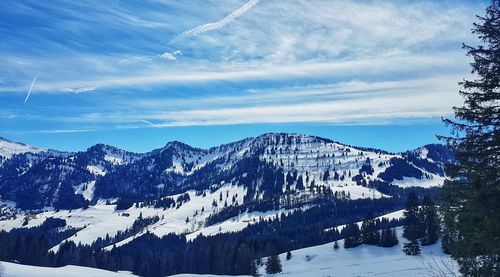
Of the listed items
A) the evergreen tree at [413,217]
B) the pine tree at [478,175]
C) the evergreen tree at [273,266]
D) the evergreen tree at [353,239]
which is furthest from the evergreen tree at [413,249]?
the pine tree at [478,175]

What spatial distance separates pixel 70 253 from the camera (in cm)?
15450

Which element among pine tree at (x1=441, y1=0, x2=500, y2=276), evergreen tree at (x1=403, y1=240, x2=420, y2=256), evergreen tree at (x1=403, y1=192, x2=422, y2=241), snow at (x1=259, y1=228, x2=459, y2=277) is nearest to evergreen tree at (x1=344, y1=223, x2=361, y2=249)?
snow at (x1=259, y1=228, x2=459, y2=277)

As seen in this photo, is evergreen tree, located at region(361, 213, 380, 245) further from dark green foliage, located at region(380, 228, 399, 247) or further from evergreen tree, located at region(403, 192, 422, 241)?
evergreen tree, located at region(403, 192, 422, 241)

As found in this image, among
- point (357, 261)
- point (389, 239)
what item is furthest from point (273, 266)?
point (389, 239)

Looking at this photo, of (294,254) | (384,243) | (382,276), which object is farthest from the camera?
(294,254)

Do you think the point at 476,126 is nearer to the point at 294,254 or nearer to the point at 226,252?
the point at 226,252

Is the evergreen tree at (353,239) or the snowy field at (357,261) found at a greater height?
the evergreen tree at (353,239)

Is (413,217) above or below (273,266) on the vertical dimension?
above

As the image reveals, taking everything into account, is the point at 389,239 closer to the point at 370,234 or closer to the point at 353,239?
the point at 370,234

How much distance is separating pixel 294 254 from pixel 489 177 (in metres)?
141

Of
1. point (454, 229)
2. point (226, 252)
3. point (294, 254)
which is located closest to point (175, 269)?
point (226, 252)

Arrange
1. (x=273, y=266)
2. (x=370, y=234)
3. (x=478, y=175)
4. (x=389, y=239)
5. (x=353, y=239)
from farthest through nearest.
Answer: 1. (x=353, y=239)
2. (x=370, y=234)
3. (x=389, y=239)
4. (x=273, y=266)
5. (x=478, y=175)

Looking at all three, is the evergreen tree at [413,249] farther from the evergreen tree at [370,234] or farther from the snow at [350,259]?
the evergreen tree at [370,234]

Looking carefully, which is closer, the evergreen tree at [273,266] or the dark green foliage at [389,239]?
the evergreen tree at [273,266]
